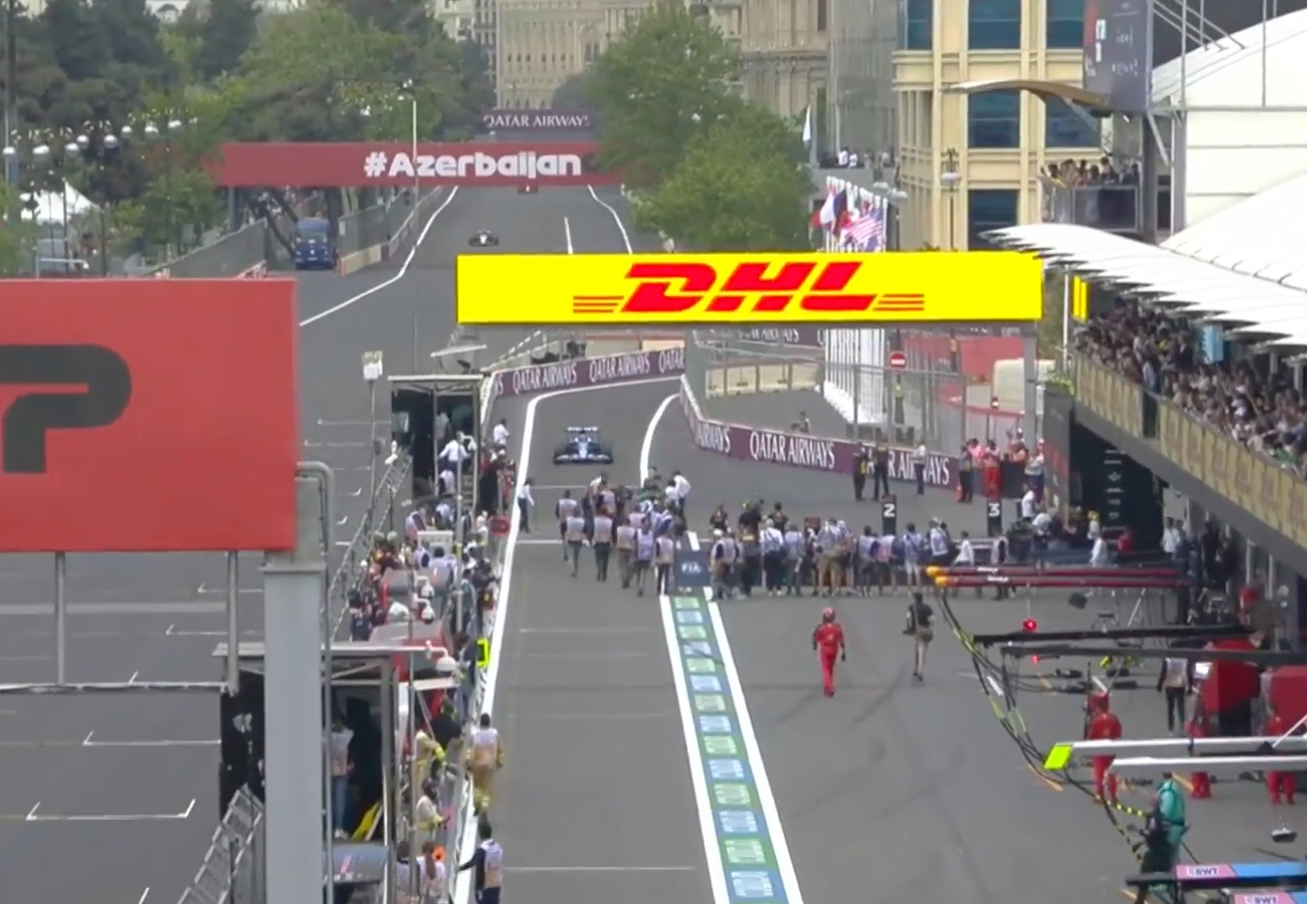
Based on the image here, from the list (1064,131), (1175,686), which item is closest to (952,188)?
(1064,131)

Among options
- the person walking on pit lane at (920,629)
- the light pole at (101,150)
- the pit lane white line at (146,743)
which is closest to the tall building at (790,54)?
the light pole at (101,150)

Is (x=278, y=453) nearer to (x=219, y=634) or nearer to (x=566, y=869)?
(x=566, y=869)

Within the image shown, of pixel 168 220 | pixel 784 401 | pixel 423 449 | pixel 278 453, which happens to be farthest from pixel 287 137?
pixel 278 453

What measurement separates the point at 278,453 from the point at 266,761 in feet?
4.46

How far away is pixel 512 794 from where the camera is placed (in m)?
26.3

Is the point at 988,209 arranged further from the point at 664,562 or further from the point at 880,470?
the point at 664,562

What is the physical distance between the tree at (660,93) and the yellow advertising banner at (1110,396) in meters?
62.9

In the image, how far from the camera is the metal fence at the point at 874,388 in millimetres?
48875

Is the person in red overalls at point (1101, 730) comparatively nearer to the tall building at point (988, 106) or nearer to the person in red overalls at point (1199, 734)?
the person in red overalls at point (1199, 734)

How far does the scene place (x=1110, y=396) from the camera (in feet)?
124

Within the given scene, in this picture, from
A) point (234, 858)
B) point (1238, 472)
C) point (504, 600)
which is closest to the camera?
point (234, 858)

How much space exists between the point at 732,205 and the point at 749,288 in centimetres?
3785

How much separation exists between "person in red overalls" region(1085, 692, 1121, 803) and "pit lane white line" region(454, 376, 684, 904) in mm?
5390

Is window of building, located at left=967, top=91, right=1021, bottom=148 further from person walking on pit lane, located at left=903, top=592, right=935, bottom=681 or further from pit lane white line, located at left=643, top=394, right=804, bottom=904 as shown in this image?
person walking on pit lane, located at left=903, top=592, right=935, bottom=681
